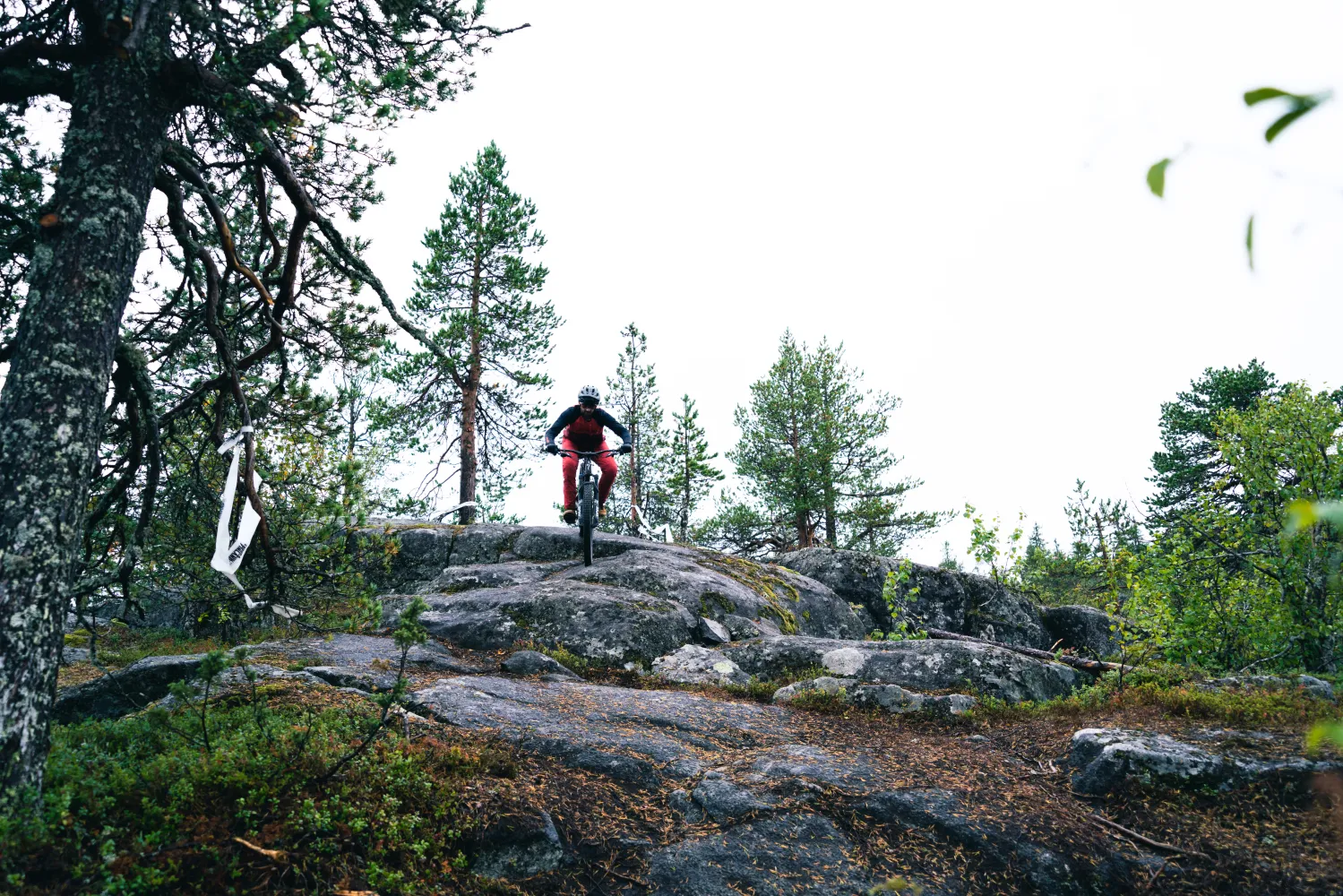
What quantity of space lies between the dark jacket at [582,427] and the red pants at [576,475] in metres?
0.10

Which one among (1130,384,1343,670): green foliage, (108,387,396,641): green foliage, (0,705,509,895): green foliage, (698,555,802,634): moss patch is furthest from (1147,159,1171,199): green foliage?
(698,555,802,634): moss patch

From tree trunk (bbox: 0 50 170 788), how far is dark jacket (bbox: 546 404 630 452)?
7116 millimetres

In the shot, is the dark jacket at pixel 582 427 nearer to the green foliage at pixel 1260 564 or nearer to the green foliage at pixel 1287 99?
the green foliage at pixel 1260 564

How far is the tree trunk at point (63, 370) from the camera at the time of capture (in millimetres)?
3459

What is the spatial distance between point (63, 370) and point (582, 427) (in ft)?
25.0

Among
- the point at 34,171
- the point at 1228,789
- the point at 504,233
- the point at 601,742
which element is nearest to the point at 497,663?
the point at 601,742

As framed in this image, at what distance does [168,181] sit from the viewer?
498cm

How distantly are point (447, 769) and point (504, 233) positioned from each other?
19.4 meters

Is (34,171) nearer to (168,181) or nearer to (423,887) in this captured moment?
(168,181)

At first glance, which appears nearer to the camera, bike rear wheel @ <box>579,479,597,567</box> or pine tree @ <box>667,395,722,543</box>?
bike rear wheel @ <box>579,479,597,567</box>

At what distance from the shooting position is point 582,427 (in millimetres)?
11195

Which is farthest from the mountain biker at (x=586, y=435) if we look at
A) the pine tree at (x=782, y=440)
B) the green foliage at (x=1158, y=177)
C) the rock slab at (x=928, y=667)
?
the pine tree at (x=782, y=440)

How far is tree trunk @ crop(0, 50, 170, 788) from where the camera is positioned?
3459mm

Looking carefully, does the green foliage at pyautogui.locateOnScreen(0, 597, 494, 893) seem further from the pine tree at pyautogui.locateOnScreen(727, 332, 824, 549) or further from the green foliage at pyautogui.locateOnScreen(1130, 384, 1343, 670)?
the pine tree at pyautogui.locateOnScreen(727, 332, 824, 549)
